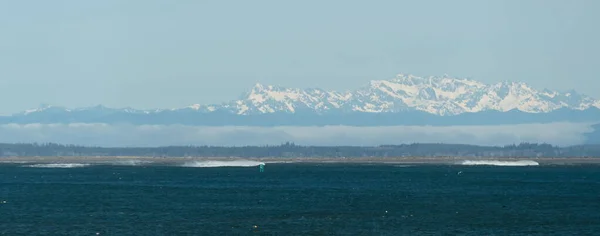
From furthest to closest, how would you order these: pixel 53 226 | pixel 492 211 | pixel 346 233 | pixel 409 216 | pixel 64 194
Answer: pixel 64 194
pixel 492 211
pixel 409 216
pixel 53 226
pixel 346 233

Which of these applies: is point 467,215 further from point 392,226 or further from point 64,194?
point 64,194

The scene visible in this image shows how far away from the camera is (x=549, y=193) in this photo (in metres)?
195

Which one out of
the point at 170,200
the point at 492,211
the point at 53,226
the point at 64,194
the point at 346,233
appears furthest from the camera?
the point at 64,194

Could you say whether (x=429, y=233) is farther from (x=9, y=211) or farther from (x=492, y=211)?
(x=9, y=211)

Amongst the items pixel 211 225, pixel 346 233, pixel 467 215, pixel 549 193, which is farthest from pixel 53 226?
pixel 549 193

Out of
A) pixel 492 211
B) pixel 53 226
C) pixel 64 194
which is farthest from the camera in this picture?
pixel 64 194

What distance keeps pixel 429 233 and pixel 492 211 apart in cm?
3332

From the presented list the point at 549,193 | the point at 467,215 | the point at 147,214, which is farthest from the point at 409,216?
the point at 549,193

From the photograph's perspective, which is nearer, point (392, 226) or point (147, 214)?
point (392, 226)

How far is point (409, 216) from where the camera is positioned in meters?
136

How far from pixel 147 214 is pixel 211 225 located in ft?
59.1

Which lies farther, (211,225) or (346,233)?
(211,225)

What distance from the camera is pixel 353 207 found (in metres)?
151

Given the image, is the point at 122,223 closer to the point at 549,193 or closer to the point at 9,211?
the point at 9,211
